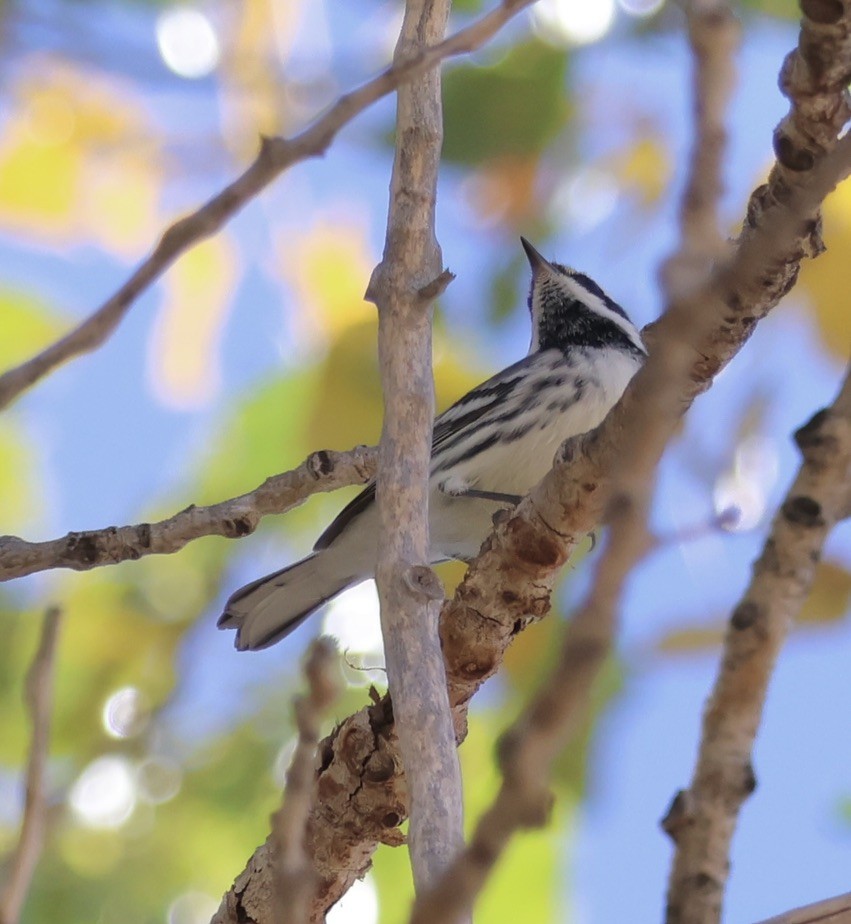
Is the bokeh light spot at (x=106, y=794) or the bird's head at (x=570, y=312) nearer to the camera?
the bokeh light spot at (x=106, y=794)

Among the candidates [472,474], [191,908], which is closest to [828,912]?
[472,474]

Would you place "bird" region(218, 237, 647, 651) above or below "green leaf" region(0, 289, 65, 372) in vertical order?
below

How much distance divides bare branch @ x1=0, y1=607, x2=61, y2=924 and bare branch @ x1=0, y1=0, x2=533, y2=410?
0.23m

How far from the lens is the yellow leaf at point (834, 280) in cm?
420

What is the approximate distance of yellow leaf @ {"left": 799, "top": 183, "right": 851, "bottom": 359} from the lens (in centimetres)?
420

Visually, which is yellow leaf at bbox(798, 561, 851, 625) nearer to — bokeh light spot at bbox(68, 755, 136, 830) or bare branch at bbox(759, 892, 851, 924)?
bokeh light spot at bbox(68, 755, 136, 830)

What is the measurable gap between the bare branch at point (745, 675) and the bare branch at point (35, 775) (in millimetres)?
467

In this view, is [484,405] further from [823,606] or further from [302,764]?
[302,764]

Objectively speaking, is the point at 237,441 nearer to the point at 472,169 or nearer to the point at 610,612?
the point at 472,169

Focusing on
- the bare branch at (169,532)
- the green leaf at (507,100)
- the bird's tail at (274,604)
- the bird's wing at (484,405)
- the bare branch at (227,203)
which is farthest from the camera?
the green leaf at (507,100)

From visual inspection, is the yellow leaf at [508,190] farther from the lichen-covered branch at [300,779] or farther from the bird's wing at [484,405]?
the lichen-covered branch at [300,779]

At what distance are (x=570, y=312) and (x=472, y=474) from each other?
0.94 metres

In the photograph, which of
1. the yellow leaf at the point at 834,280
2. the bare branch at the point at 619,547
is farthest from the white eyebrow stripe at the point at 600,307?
the bare branch at the point at 619,547

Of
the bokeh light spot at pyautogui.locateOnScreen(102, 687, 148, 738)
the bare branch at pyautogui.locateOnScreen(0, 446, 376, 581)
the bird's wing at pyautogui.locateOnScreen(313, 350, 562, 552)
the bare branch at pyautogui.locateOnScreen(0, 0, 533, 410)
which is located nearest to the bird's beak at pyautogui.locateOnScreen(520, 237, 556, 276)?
the bird's wing at pyautogui.locateOnScreen(313, 350, 562, 552)
